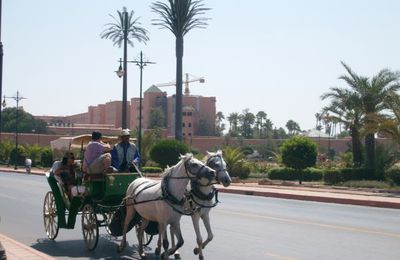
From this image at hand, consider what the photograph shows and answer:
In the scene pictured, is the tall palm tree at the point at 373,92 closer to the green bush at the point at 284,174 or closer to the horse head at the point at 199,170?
the green bush at the point at 284,174

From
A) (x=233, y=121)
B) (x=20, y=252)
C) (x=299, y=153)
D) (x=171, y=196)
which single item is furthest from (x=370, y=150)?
(x=233, y=121)

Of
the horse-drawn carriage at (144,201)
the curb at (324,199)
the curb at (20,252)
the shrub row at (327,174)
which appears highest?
the horse-drawn carriage at (144,201)

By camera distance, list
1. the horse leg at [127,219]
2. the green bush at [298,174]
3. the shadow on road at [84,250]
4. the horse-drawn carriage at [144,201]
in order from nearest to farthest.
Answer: the horse-drawn carriage at [144,201] → the horse leg at [127,219] → the shadow on road at [84,250] → the green bush at [298,174]

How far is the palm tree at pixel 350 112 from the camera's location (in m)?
38.2

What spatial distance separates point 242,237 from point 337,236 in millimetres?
2028

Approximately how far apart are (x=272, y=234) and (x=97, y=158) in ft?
14.5

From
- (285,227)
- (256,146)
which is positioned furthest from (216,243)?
(256,146)

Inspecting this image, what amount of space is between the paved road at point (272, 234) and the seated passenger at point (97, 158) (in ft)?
4.85

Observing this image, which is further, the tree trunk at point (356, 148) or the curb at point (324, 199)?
the tree trunk at point (356, 148)

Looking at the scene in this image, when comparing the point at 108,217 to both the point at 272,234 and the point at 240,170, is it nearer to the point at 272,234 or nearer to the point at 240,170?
the point at 272,234

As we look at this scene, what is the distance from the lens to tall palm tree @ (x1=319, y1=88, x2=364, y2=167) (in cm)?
3816

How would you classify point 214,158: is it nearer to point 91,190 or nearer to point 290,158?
point 91,190

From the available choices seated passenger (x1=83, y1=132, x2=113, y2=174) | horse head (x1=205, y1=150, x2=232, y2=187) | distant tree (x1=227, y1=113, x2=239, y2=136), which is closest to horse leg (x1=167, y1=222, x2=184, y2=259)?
horse head (x1=205, y1=150, x2=232, y2=187)

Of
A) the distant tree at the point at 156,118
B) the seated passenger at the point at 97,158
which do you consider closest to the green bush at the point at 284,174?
the seated passenger at the point at 97,158
